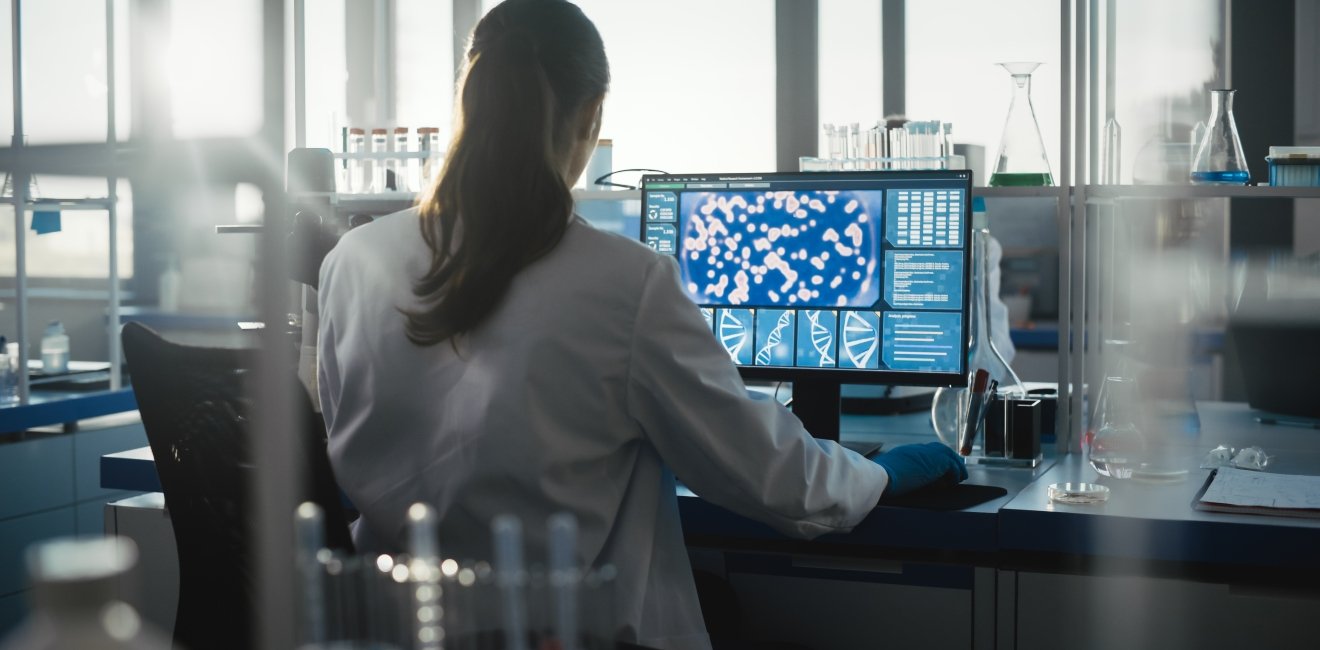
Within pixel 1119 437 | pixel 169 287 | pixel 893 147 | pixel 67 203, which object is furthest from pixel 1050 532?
pixel 169 287

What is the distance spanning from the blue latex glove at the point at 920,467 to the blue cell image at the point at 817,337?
0.26 meters

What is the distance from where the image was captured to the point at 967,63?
14.6 ft

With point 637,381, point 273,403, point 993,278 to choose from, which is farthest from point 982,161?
point 273,403

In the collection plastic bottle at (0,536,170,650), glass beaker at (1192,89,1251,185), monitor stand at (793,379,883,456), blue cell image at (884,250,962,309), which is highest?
glass beaker at (1192,89,1251,185)

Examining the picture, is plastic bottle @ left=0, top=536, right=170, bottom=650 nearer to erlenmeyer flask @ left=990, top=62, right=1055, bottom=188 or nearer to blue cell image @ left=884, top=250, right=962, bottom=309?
blue cell image @ left=884, top=250, right=962, bottom=309

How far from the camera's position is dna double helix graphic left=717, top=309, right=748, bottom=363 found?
5.88 feet

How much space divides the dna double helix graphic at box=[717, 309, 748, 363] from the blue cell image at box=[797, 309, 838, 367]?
0.29 ft

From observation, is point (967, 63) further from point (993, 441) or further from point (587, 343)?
point (587, 343)

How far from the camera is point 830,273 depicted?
1740 millimetres

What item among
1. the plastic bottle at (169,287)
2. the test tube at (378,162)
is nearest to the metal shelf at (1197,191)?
the test tube at (378,162)

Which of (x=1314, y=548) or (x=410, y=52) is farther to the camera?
(x=410, y=52)

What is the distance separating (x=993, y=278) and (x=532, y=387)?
167cm

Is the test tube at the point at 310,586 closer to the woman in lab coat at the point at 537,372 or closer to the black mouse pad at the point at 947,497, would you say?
the woman in lab coat at the point at 537,372

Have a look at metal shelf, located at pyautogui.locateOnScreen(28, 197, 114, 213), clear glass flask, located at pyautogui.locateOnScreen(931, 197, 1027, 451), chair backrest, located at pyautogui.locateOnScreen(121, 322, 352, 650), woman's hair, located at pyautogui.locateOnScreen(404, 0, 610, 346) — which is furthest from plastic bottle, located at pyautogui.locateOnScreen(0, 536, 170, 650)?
metal shelf, located at pyautogui.locateOnScreen(28, 197, 114, 213)
